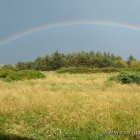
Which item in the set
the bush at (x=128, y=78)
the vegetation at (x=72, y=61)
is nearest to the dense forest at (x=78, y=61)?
Result: the vegetation at (x=72, y=61)

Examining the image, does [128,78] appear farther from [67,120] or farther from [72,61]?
[72,61]

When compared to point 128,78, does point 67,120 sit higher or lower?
lower

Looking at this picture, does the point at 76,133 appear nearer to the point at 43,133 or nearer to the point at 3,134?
the point at 43,133

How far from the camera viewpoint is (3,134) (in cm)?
421

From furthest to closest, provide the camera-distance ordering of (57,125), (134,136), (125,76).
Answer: (125,76) → (57,125) → (134,136)

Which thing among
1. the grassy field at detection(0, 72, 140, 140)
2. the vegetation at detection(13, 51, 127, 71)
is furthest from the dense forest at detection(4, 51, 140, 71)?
the grassy field at detection(0, 72, 140, 140)

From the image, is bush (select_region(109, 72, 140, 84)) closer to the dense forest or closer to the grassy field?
the grassy field

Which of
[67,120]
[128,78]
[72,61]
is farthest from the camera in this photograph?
[72,61]

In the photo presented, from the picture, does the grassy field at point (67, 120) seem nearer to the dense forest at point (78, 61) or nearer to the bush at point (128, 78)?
the bush at point (128, 78)

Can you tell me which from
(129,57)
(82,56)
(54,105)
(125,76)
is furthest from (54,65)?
(54,105)

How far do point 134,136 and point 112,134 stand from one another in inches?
16.4

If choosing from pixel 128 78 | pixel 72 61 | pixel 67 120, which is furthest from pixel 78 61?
pixel 67 120

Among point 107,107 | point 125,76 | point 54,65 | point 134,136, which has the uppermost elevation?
point 54,65

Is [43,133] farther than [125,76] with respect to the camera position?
No
